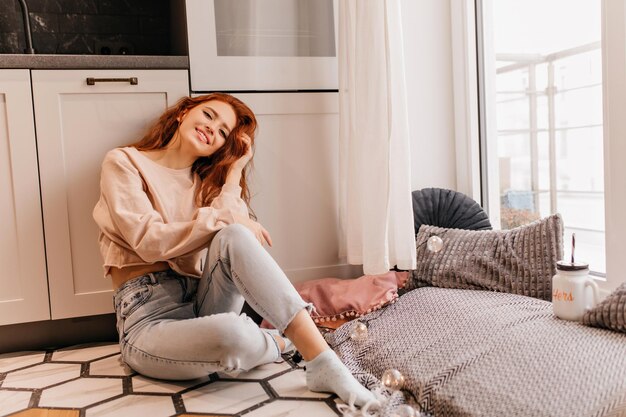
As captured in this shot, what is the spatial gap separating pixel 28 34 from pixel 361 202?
49.1 inches

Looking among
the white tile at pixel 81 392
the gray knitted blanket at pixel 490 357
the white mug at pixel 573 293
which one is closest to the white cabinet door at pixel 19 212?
the white tile at pixel 81 392

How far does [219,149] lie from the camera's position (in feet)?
6.23

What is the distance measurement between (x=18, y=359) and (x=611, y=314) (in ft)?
5.22

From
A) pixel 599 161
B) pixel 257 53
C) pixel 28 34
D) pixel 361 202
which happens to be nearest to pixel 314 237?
pixel 361 202

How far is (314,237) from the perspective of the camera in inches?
85.6

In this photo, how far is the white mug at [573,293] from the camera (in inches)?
58.7

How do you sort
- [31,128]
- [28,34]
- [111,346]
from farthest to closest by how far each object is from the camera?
[28,34] < [111,346] < [31,128]

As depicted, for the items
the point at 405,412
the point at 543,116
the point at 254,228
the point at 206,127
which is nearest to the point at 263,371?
the point at 254,228

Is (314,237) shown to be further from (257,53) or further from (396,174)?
(257,53)

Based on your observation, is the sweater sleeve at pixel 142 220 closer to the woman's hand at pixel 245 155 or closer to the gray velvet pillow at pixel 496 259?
the woman's hand at pixel 245 155

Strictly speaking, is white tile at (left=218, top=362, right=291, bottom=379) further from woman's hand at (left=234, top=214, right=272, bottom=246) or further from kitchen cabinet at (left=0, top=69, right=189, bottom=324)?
kitchen cabinet at (left=0, top=69, right=189, bottom=324)

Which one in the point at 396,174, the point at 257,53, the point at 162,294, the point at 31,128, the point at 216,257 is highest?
the point at 257,53

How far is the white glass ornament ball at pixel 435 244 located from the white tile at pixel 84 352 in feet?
3.25

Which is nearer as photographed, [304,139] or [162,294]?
[162,294]
